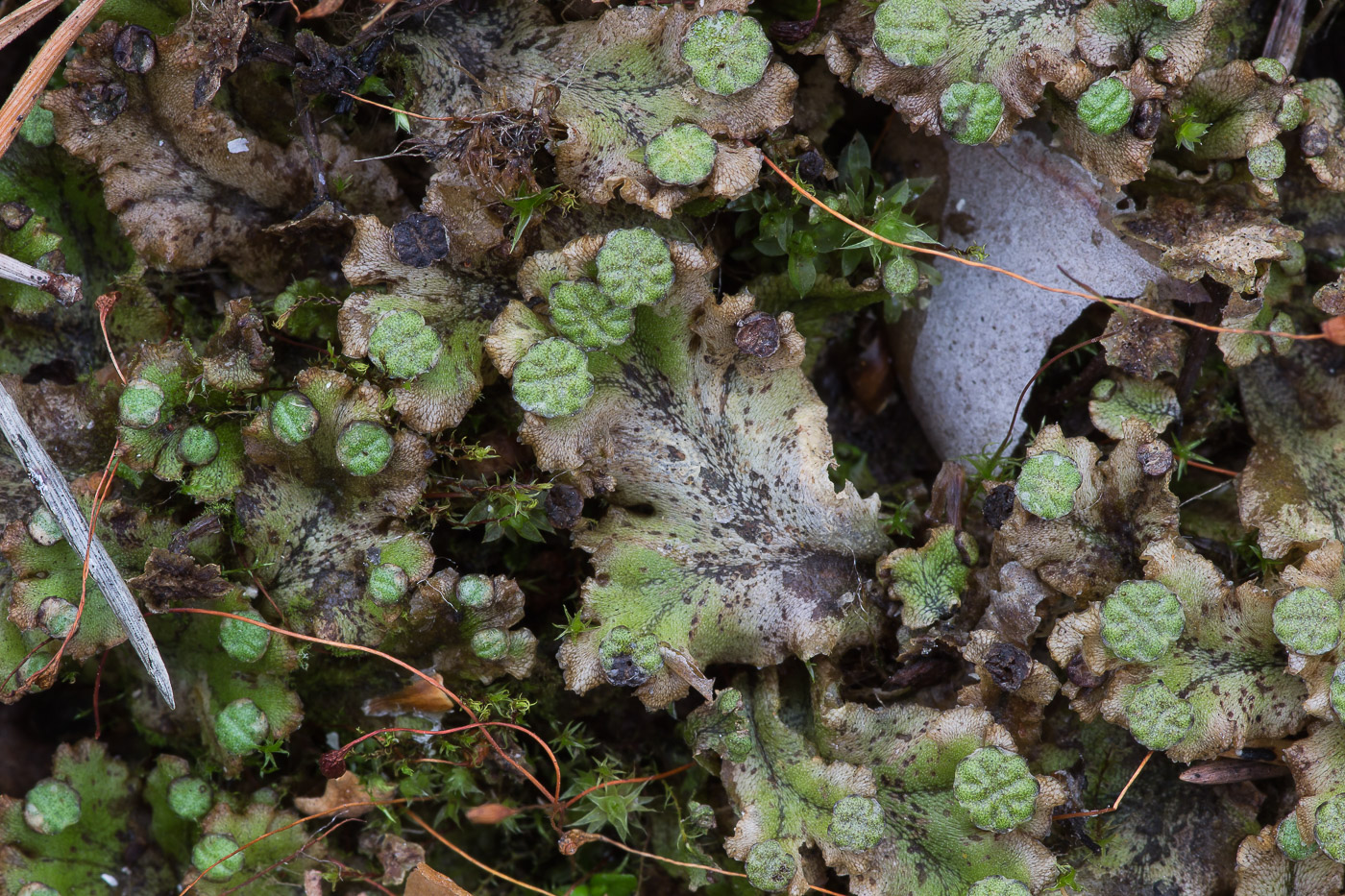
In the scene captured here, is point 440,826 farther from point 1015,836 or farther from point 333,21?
point 333,21

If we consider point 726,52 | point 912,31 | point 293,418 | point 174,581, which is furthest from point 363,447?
point 912,31

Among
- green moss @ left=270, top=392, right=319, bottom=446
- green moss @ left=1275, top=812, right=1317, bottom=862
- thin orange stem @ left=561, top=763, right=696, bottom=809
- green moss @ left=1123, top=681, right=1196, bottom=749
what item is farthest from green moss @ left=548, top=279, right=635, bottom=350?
green moss @ left=1275, top=812, right=1317, bottom=862

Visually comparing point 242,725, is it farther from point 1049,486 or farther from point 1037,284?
point 1037,284

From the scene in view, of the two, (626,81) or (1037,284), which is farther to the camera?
(1037,284)

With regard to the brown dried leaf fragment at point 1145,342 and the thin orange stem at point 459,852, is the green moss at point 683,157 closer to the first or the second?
the brown dried leaf fragment at point 1145,342

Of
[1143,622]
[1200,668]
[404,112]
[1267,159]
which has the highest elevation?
[404,112]

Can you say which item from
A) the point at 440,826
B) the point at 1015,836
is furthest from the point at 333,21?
the point at 1015,836
